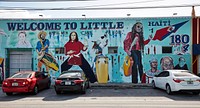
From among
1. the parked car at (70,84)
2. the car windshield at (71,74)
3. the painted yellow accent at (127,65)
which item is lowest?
the parked car at (70,84)

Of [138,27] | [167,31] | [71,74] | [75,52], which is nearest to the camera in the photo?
[71,74]

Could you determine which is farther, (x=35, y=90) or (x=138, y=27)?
(x=138, y=27)

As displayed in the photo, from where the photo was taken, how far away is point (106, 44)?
69.9ft

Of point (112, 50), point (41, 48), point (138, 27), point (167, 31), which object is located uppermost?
point (138, 27)

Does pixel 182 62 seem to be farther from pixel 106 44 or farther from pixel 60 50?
pixel 60 50

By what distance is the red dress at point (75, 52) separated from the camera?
2141 centimetres

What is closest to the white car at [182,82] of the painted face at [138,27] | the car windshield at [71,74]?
the car windshield at [71,74]

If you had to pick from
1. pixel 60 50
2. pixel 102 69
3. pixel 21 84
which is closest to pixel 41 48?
pixel 60 50

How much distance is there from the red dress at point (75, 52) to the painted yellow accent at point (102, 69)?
1.64m

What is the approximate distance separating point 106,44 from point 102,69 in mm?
2231

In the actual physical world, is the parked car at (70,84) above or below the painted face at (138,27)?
below

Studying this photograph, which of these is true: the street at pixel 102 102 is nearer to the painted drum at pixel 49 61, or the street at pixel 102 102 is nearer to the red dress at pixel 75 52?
the red dress at pixel 75 52

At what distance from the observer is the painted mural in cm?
2100

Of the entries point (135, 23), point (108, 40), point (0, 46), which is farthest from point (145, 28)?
point (0, 46)
